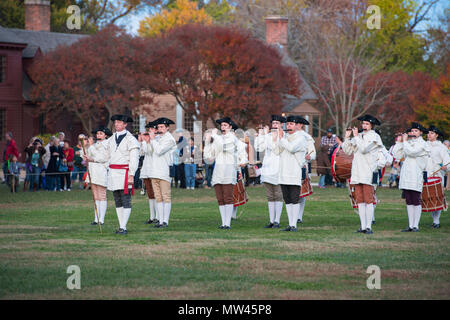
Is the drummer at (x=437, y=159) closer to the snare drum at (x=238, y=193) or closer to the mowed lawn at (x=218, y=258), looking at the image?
the mowed lawn at (x=218, y=258)

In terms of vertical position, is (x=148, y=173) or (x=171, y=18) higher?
(x=171, y=18)

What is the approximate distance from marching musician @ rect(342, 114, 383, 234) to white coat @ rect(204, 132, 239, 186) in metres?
2.30

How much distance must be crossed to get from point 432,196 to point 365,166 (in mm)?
1992

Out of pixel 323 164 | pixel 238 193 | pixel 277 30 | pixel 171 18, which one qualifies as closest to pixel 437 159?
pixel 238 193

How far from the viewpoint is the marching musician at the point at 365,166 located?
47.2 ft

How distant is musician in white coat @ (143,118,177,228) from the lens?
15.4 meters

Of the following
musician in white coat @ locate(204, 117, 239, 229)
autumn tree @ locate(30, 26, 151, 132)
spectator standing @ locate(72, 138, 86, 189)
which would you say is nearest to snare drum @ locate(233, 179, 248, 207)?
musician in white coat @ locate(204, 117, 239, 229)

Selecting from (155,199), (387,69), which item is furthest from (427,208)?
(387,69)

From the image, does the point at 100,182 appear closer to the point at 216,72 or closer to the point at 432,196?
the point at 432,196

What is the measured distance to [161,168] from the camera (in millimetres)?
15484

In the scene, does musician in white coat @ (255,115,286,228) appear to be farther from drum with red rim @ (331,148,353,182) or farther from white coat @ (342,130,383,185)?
white coat @ (342,130,383,185)

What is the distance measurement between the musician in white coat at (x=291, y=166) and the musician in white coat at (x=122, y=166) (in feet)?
9.17

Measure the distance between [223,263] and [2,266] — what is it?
2.98m

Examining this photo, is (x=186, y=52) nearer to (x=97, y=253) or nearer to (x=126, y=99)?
(x=126, y=99)
